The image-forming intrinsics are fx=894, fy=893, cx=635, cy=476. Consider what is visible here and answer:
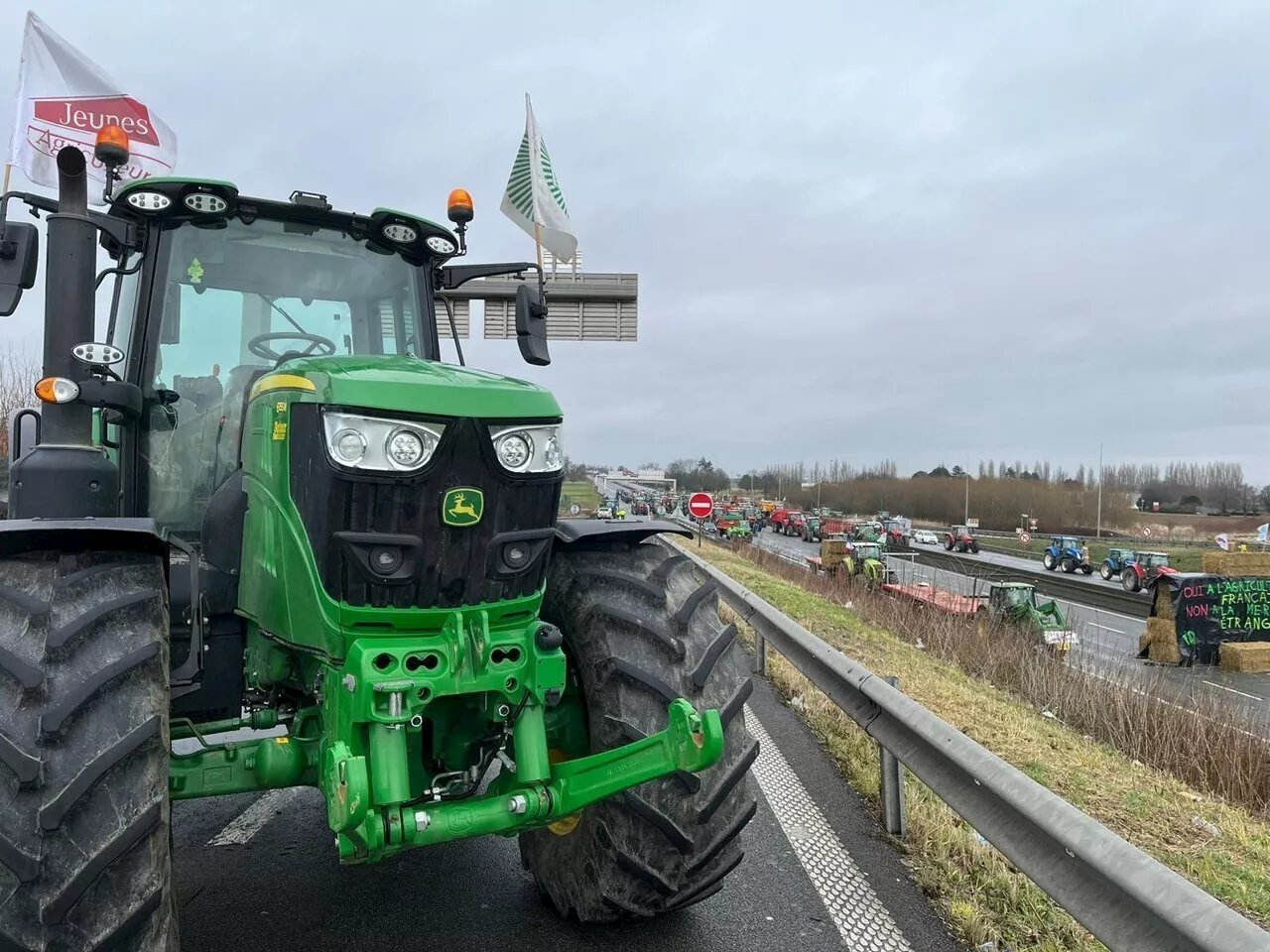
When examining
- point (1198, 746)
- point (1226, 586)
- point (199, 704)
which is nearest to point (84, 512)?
point (199, 704)

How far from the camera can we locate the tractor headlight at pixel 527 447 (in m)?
2.74

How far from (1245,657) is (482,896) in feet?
66.4

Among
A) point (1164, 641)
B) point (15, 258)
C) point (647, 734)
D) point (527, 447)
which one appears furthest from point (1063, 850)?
point (1164, 641)

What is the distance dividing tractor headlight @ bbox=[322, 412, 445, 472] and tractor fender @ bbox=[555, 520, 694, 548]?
0.90 m

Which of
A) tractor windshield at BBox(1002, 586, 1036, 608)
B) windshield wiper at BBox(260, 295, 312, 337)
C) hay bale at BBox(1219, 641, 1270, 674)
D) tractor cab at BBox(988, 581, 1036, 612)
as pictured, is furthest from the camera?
hay bale at BBox(1219, 641, 1270, 674)

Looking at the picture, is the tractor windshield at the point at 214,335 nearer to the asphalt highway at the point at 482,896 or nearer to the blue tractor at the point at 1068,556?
the asphalt highway at the point at 482,896

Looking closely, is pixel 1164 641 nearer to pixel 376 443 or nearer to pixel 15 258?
pixel 376 443

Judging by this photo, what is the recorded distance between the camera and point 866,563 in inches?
1019

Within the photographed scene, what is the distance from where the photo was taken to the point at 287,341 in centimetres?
371

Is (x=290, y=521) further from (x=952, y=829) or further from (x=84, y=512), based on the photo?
(x=952, y=829)

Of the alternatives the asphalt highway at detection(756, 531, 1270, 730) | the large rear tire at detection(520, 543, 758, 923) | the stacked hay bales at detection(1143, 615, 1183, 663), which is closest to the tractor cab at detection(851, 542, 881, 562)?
the asphalt highway at detection(756, 531, 1270, 730)

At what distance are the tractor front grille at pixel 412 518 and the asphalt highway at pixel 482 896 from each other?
4.74 feet

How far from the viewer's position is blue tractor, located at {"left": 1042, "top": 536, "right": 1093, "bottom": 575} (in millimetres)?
43844

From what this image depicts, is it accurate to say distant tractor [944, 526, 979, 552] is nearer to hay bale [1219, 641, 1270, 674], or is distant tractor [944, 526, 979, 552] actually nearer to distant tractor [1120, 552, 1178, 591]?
distant tractor [1120, 552, 1178, 591]
